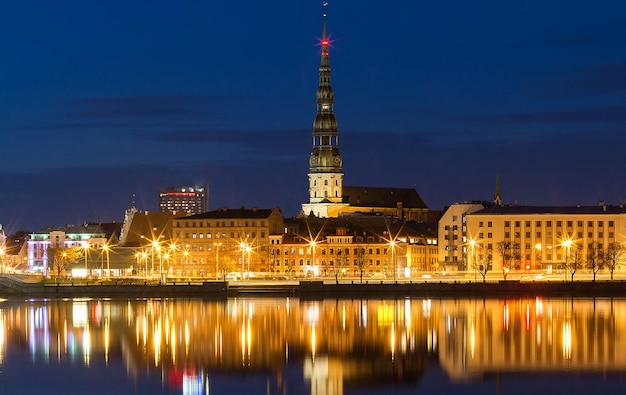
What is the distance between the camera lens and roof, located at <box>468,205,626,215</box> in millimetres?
150875

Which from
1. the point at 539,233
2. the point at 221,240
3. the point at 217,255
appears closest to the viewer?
the point at 217,255

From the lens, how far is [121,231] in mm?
179000

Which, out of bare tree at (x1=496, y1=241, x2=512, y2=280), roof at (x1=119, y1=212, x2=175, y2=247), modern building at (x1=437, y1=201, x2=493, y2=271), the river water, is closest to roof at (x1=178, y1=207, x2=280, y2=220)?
roof at (x1=119, y1=212, x2=175, y2=247)

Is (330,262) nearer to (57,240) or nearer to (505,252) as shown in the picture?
(505,252)

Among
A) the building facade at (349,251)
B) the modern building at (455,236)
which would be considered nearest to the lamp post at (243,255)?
the building facade at (349,251)

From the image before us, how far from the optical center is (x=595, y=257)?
5468 inches

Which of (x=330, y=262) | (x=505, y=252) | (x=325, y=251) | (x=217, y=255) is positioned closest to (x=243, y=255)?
(x=217, y=255)

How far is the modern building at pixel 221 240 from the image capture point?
154125 millimetres

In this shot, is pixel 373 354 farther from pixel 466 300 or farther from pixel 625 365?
pixel 466 300

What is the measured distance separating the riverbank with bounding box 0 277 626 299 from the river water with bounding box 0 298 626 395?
52.7ft

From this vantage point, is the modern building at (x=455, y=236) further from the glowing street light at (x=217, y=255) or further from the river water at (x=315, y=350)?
the river water at (x=315, y=350)

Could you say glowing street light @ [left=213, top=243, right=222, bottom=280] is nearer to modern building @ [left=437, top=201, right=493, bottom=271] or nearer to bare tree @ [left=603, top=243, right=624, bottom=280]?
modern building @ [left=437, top=201, right=493, bottom=271]

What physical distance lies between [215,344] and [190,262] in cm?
9125

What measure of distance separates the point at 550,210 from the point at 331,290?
A: 1814 inches
